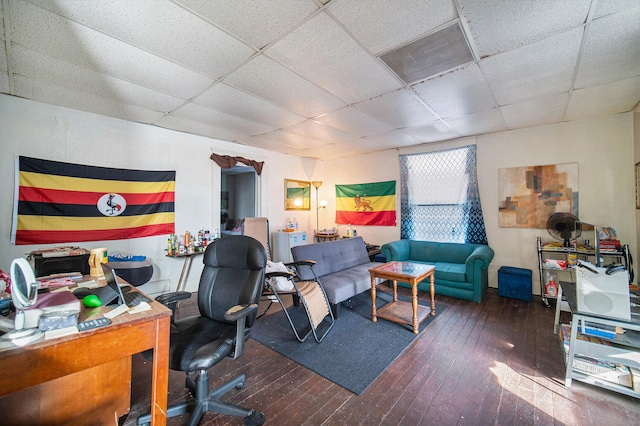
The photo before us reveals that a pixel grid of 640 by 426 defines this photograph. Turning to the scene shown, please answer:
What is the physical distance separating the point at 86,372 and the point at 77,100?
2.99 meters

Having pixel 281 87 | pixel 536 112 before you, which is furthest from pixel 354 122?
pixel 536 112

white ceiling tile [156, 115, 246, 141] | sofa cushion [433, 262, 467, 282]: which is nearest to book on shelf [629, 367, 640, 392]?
sofa cushion [433, 262, 467, 282]

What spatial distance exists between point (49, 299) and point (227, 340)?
0.88 m

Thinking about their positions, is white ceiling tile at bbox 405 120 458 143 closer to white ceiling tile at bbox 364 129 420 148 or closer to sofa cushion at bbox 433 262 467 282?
white ceiling tile at bbox 364 129 420 148

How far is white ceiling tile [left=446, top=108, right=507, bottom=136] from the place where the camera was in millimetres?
3404

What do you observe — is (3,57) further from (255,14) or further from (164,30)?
(255,14)

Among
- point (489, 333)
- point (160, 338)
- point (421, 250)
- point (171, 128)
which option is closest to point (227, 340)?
point (160, 338)

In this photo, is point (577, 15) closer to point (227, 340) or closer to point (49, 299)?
point (227, 340)

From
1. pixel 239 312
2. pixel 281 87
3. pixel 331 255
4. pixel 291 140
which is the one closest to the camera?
pixel 239 312

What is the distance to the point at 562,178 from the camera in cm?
368

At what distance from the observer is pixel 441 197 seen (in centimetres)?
467

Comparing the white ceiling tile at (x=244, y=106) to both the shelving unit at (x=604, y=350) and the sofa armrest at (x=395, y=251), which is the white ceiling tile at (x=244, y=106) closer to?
the sofa armrest at (x=395, y=251)

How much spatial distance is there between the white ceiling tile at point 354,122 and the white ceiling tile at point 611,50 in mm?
2015

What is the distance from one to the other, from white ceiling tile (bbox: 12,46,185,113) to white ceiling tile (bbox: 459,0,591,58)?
9.45 feet
